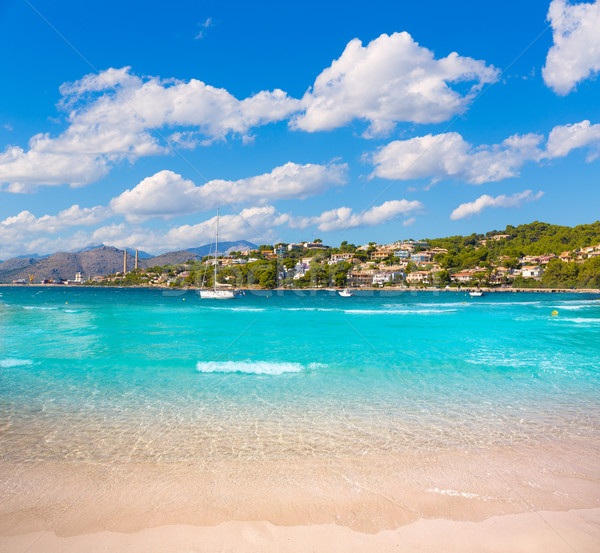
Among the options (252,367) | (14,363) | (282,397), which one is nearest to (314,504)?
(282,397)

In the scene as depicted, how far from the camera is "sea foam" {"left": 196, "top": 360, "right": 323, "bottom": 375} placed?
39.3 ft

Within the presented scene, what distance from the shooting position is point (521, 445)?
6203mm

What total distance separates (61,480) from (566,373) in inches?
511

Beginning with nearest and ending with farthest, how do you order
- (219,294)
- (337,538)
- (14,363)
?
1. (337,538)
2. (14,363)
3. (219,294)

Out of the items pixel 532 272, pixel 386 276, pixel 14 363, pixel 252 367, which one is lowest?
pixel 252 367

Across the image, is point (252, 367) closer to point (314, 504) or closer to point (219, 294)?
point (314, 504)

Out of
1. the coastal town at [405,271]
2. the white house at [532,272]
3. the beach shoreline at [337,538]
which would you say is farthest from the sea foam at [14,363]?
the white house at [532,272]

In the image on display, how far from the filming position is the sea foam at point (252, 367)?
11984 mm

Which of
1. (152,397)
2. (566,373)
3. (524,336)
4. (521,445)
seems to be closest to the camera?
(521,445)

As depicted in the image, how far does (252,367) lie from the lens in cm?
1257

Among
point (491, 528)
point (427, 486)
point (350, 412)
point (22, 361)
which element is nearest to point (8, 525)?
point (427, 486)

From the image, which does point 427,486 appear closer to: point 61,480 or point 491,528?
point 491,528

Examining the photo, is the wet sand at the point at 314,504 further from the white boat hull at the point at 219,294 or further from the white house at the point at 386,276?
the white house at the point at 386,276

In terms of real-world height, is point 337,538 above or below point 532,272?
below
